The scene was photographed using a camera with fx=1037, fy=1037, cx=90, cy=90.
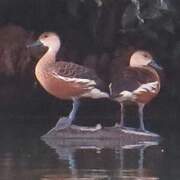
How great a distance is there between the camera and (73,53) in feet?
50.0

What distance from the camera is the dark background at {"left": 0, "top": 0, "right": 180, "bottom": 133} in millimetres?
14617

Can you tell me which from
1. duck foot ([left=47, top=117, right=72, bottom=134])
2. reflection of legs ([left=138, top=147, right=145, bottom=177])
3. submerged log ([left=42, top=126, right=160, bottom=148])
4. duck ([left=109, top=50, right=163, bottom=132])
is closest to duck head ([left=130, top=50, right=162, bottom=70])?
duck ([left=109, top=50, right=163, bottom=132])

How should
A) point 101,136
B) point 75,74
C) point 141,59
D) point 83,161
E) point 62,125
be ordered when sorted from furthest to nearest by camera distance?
point 141,59
point 75,74
point 62,125
point 101,136
point 83,161

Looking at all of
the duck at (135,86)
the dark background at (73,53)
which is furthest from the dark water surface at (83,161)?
the dark background at (73,53)

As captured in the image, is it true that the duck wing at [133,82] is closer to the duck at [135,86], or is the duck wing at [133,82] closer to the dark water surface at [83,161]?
the duck at [135,86]

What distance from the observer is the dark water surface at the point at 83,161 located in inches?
400

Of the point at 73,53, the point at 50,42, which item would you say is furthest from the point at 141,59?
the point at 73,53

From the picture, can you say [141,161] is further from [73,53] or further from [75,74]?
[73,53]

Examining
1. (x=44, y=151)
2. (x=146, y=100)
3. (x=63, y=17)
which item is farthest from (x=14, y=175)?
(x=63, y=17)

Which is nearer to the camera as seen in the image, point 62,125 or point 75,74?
point 62,125

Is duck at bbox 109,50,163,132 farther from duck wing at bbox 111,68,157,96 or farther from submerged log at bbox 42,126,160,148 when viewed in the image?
submerged log at bbox 42,126,160,148

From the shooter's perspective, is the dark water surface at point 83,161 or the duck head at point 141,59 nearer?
the dark water surface at point 83,161

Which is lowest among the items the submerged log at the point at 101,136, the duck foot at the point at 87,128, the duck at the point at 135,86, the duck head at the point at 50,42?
the submerged log at the point at 101,136

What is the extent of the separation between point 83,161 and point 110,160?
0.29m
